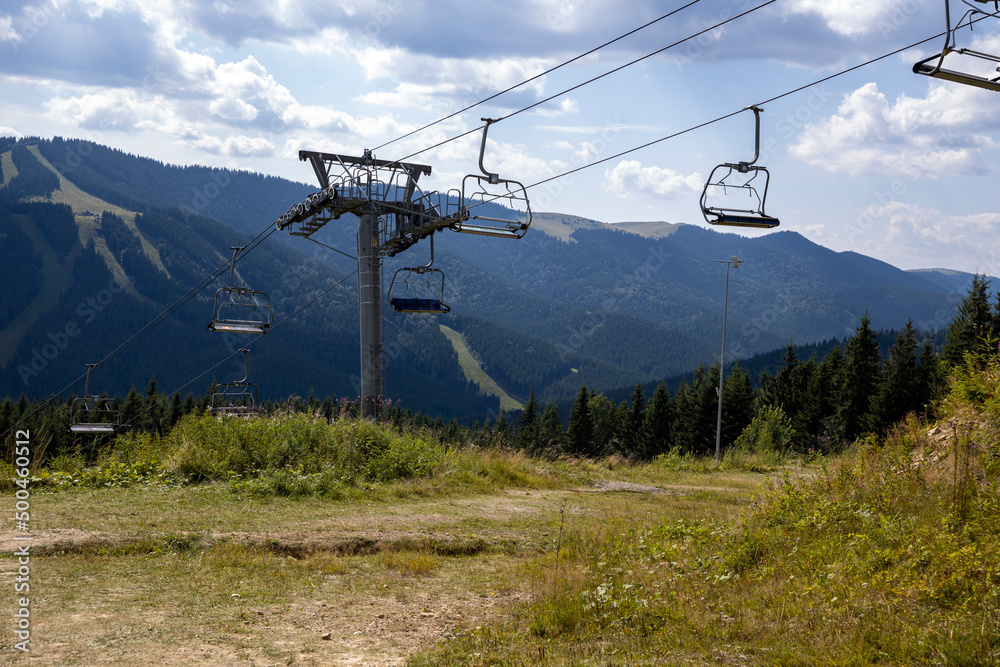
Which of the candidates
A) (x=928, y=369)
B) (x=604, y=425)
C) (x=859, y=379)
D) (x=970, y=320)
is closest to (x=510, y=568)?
(x=970, y=320)

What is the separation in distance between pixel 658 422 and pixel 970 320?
40079 mm

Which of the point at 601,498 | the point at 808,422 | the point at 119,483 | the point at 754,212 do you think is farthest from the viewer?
the point at 808,422

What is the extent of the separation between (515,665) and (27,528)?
666 centimetres

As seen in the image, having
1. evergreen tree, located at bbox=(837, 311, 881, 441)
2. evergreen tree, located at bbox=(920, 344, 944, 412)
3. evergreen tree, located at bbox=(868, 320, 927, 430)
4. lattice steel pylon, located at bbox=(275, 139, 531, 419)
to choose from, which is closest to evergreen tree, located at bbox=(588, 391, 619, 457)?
evergreen tree, located at bbox=(837, 311, 881, 441)

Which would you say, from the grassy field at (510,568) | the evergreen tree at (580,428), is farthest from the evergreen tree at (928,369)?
the grassy field at (510,568)

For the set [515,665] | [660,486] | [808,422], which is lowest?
[808,422]

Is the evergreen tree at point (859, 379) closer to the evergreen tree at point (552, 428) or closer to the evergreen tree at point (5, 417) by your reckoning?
the evergreen tree at point (552, 428)

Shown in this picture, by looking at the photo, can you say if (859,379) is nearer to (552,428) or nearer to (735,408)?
(735,408)

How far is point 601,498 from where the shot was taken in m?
13.5

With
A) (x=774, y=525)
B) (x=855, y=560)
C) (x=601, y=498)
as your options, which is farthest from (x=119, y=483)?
(x=855, y=560)

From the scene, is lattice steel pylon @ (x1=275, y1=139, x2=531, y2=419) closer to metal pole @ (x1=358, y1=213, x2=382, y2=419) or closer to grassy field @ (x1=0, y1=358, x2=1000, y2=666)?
metal pole @ (x1=358, y1=213, x2=382, y2=419)

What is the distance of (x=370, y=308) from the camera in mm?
16844

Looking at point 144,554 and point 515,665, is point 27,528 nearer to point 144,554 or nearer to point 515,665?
point 144,554

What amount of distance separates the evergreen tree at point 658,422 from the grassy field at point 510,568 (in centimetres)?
7592
